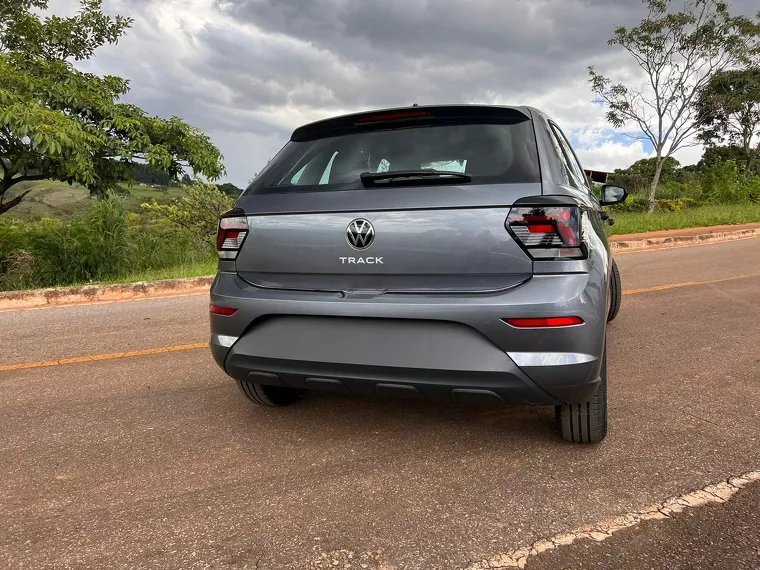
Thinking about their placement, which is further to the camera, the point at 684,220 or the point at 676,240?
the point at 684,220

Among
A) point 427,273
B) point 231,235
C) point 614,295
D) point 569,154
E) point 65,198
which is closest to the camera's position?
point 427,273

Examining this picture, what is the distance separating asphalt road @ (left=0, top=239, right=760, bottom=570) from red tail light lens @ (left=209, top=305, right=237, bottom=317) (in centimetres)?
68

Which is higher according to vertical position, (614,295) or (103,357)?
(614,295)

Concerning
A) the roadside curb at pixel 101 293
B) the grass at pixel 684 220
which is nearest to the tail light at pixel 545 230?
the roadside curb at pixel 101 293

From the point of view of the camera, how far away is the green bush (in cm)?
807

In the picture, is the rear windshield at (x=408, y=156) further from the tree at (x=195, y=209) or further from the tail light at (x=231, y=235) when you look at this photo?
the tree at (x=195, y=209)

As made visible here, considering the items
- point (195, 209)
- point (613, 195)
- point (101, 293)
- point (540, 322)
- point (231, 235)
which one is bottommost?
point (101, 293)

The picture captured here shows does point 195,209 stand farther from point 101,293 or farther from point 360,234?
point 360,234

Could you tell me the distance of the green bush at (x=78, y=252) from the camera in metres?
8.07

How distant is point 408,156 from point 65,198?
1647cm

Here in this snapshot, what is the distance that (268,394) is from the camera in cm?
288

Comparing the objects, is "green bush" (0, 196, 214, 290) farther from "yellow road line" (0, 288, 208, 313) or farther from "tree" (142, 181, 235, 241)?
"tree" (142, 181, 235, 241)

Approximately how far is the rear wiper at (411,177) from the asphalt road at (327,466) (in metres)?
1.24

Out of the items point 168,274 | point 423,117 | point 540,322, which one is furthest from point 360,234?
point 168,274
